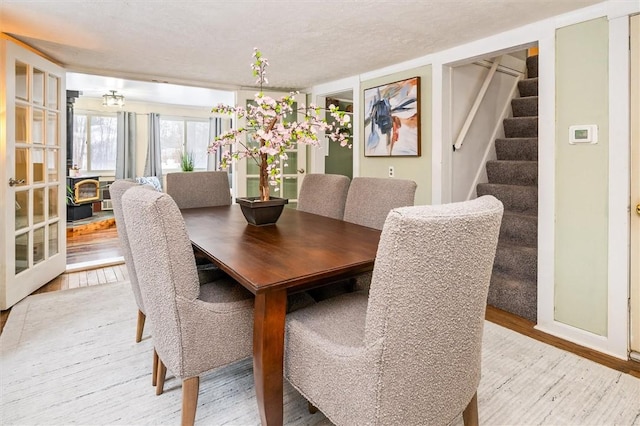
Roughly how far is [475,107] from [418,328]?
10.1ft

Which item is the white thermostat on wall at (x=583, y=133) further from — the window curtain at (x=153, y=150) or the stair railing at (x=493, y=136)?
the window curtain at (x=153, y=150)

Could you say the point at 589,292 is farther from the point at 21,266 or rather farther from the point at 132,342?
the point at 21,266

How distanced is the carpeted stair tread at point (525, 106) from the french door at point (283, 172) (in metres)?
2.49

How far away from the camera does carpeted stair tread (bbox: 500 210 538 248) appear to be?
3.05 meters

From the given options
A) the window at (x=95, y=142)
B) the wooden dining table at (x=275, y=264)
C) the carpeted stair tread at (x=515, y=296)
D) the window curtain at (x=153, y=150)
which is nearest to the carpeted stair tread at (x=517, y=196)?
the carpeted stair tread at (x=515, y=296)

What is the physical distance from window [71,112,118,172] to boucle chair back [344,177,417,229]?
6.78 meters

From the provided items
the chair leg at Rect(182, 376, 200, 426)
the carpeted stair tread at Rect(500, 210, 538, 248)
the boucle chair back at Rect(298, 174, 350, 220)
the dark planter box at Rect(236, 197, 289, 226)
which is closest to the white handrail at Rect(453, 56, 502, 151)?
the carpeted stair tread at Rect(500, 210, 538, 248)

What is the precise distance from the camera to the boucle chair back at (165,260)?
122 centimetres

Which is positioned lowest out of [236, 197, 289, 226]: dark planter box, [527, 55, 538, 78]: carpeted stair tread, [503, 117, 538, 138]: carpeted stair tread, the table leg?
the table leg

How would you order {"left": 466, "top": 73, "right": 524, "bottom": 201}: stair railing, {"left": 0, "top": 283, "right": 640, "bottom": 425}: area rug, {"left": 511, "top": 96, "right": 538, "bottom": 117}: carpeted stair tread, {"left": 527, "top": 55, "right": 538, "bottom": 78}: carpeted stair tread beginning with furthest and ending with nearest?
{"left": 527, "top": 55, "right": 538, "bottom": 78}: carpeted stair tread < {"left": 511, "top": 96, "right": 538, "bottom": 117}: carpeted stair tread < {"left": 466, "top": 73, "right": 524, "bottom": 201}: stair railing < {"left": 0, "top": 283, "right": 640, "bottom": 425}: area rug

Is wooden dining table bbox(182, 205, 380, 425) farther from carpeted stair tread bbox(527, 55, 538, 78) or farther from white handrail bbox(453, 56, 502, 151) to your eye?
carpeted stair tread bbox(527, 55, 538, 78)

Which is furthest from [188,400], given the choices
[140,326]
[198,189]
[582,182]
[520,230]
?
[520,230]

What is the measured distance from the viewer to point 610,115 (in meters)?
2.13

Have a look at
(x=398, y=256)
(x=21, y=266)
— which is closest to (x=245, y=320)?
(x=398, y=256)
